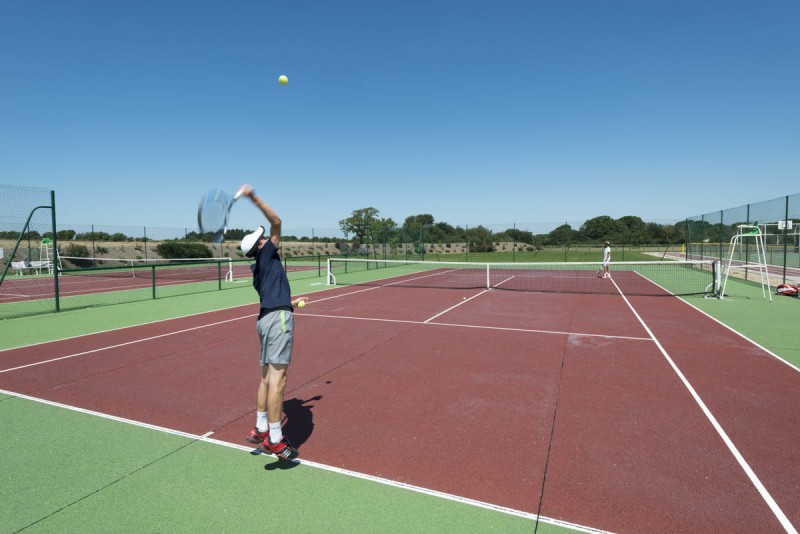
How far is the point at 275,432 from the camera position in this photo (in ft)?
13.1

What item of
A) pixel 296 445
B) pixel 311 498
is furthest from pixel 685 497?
pixel 296 445

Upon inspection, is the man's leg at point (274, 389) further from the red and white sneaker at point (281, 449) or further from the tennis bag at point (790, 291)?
the tennis bag at point (790, 291)

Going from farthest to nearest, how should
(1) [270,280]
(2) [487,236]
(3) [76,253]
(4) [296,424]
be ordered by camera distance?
(2) [487,236] → (3) [76,253] → (4) [296,424] → (1) [270,280]

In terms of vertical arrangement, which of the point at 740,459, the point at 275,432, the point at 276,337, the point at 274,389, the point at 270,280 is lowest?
the point at 740,459

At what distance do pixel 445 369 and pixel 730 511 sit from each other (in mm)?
4058

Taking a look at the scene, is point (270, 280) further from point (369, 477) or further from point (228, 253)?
point (228, 253)

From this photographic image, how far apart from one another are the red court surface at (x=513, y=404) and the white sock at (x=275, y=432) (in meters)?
0.40

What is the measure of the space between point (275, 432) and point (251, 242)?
5.70ft

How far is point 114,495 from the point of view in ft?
11.6

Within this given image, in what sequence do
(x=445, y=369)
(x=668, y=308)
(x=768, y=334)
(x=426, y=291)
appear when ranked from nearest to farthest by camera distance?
1. (x=445, y=369)
2. (x=768, y=334)
3. (x=668, y=308)
4. (x=426, y=291)

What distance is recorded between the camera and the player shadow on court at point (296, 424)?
13.3 ft

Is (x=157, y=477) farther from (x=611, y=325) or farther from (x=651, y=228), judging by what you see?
(x=651, y=228)

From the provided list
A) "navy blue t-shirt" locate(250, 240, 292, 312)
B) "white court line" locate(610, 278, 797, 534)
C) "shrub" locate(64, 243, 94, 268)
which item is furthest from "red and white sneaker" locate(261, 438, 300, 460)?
"shrub" locate(64, 243, 94, 268)

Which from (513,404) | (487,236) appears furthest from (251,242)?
(487,236)
